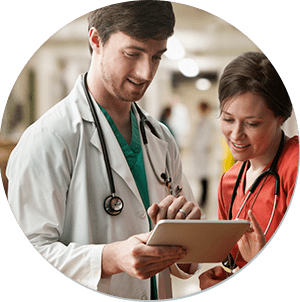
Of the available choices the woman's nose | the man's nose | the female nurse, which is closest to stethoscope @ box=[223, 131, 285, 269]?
the female nurse

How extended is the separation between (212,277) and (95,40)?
100cm

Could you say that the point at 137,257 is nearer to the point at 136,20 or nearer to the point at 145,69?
the point at 145,69

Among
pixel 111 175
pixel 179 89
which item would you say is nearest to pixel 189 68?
pixel 179 89

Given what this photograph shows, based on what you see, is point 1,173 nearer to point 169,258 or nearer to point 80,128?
point 80,128

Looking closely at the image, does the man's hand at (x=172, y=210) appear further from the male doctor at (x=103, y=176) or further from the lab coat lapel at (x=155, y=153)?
the lab coat lapel at (x=155, y=153)

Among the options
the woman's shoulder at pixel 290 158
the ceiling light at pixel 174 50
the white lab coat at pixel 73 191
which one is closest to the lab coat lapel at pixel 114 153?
the white lab coat at pixel 73 191

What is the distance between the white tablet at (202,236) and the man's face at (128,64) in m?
0.49

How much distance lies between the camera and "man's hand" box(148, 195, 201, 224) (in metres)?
1.23

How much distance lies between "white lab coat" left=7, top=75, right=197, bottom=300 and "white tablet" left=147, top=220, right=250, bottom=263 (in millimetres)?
145

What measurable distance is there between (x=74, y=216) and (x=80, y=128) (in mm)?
311

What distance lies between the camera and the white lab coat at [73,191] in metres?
1.23

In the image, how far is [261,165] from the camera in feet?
4.47

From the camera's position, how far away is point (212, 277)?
4.59 feet

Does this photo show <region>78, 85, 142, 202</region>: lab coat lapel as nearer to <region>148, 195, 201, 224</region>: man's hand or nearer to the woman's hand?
<region>148, 195, 201, 224</region>: man's hand
